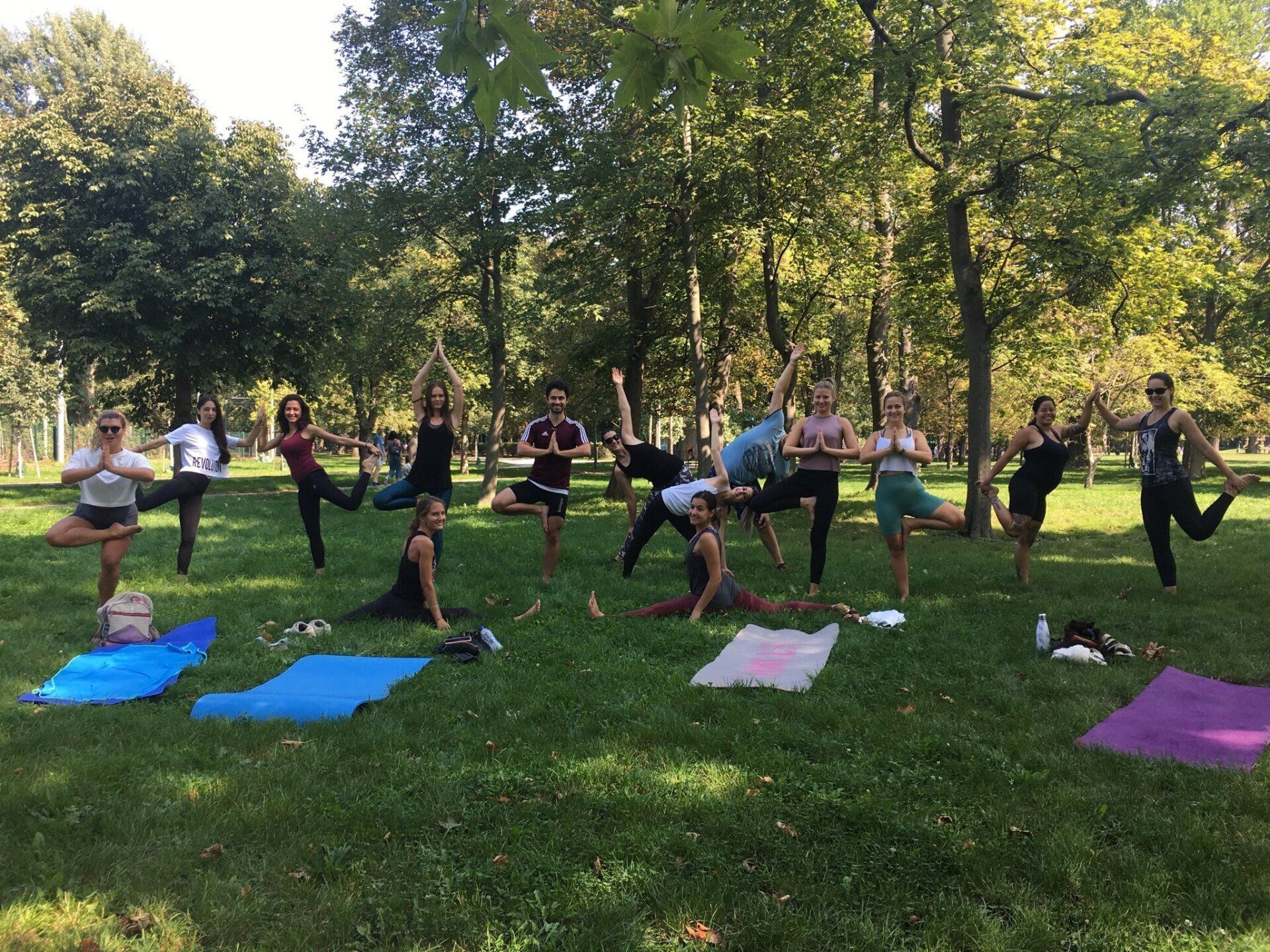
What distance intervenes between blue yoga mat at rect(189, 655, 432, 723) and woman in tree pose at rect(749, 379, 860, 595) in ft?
15.3

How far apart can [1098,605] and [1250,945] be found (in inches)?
232

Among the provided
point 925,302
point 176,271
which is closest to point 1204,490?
point 925,302

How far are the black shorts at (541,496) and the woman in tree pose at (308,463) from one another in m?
1.87

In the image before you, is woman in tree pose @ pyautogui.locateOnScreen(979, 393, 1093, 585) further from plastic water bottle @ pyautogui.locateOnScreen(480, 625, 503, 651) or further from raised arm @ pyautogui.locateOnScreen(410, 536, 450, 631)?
raised arm @ pyautogui.locateOnScreen(410, 536, 450, 631)

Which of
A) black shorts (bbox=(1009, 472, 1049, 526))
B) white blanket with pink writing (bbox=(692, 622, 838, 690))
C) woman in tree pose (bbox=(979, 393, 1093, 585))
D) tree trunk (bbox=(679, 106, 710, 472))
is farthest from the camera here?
tree trunk (bbox=(679, 106, 710, 472))

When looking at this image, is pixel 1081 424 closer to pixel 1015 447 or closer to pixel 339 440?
pixel 1015 447

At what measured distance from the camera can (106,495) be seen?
7.51m

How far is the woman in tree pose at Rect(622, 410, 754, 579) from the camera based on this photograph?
27.1ft

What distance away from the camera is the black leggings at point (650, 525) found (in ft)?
29.8

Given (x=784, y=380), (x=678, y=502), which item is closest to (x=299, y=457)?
(x=678, y=502)

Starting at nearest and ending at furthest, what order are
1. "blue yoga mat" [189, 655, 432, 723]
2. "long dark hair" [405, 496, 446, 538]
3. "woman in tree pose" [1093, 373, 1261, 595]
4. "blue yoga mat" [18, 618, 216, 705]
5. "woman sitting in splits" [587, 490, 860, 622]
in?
"blue yoga mat" [189, 655, 432, 723] < "blue yoga mat" [18, 618, 216, 705] < "long dark hair" [405, 496, 446, 538] < "woman sitting in splits" [587, 490, 860, 622] < "woman in tree pose" [1093, 373, 1261, 595]

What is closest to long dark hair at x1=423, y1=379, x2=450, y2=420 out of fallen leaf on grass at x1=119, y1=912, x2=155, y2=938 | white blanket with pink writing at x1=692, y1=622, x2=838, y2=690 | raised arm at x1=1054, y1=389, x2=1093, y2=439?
white blanket with pink writing at x1=692, y1=622, x2=838, y2=690

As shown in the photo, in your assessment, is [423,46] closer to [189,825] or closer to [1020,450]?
[1020,450]

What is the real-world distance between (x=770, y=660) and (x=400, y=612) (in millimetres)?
3699
